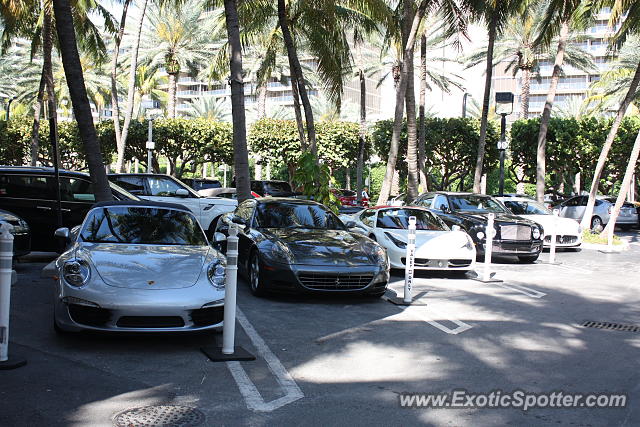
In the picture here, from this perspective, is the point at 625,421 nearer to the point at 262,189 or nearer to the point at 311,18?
the point at 311,18

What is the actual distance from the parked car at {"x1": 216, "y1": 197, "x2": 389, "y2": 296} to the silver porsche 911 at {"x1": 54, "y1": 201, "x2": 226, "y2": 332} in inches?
47.8

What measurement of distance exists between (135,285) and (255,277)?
3349mm

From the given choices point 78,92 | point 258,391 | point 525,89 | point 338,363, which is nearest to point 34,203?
point 78,92

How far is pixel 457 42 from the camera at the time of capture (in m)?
25.6

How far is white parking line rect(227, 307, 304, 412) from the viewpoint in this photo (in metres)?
5.20

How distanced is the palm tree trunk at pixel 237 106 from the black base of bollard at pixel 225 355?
387 inches

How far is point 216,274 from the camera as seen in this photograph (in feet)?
23.3

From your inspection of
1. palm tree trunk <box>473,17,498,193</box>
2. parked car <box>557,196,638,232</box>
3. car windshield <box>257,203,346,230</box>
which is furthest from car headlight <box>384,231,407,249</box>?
parked car <box>557,196,638,232</box>

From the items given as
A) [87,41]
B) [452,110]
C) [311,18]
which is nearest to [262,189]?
[311,18]

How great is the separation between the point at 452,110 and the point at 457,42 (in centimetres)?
4568

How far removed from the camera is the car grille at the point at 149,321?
6414 mm

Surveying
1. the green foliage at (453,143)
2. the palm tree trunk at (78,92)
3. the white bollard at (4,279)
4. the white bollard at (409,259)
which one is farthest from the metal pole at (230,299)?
the green foliage at (453,143)

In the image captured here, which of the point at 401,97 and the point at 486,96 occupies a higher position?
the point at 486,96

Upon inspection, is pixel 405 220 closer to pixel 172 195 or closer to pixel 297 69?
pixel 172 195
